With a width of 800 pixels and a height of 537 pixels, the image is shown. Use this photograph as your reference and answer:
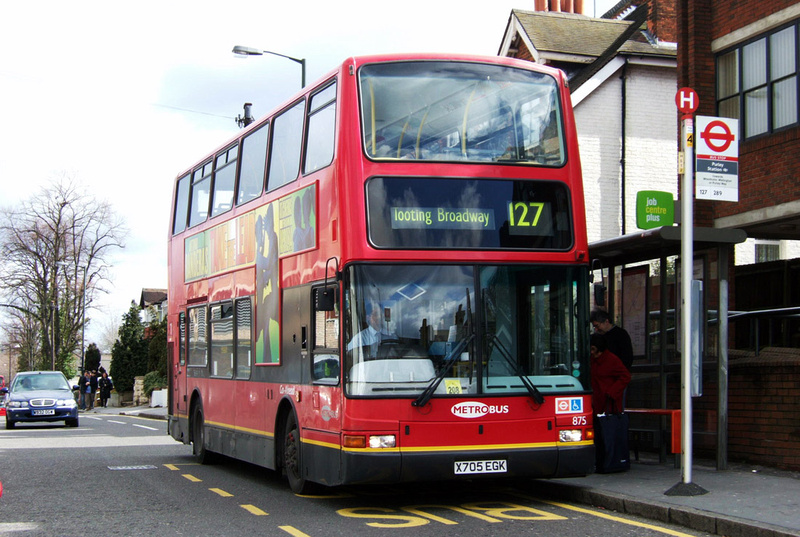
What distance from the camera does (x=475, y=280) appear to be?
9828 millimetres

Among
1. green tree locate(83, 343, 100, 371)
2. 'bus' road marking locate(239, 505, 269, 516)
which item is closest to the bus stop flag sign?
'bus' road marking locate(239, 505, 269, 516)

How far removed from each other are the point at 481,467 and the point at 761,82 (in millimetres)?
9862

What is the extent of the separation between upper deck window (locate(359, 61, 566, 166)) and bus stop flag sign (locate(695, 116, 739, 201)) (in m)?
1.31

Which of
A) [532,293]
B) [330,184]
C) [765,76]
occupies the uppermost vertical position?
[765,76]

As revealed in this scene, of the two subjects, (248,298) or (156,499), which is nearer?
(156,499)

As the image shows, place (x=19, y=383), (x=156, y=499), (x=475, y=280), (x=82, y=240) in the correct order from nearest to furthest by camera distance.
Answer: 1. (x=475, y=280)
2. (x=156, y=499)
3. (x=19, y=383)
4. (x=82, y=240)

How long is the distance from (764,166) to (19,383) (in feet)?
73.3

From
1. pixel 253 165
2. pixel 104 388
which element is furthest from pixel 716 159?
pixel 104 388

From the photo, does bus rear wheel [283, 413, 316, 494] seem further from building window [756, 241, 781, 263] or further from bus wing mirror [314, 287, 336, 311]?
building window [756, 241, 781, 263]

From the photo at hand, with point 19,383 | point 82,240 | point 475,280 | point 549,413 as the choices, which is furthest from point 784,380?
point 82,240

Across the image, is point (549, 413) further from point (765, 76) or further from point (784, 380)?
point (765, 76)

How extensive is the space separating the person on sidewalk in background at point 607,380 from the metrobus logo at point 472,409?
8.82ft

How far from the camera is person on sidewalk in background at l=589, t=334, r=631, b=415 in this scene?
1197 cm

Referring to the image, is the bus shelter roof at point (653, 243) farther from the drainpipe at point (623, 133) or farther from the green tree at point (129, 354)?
the green tree at point (129, 354)
